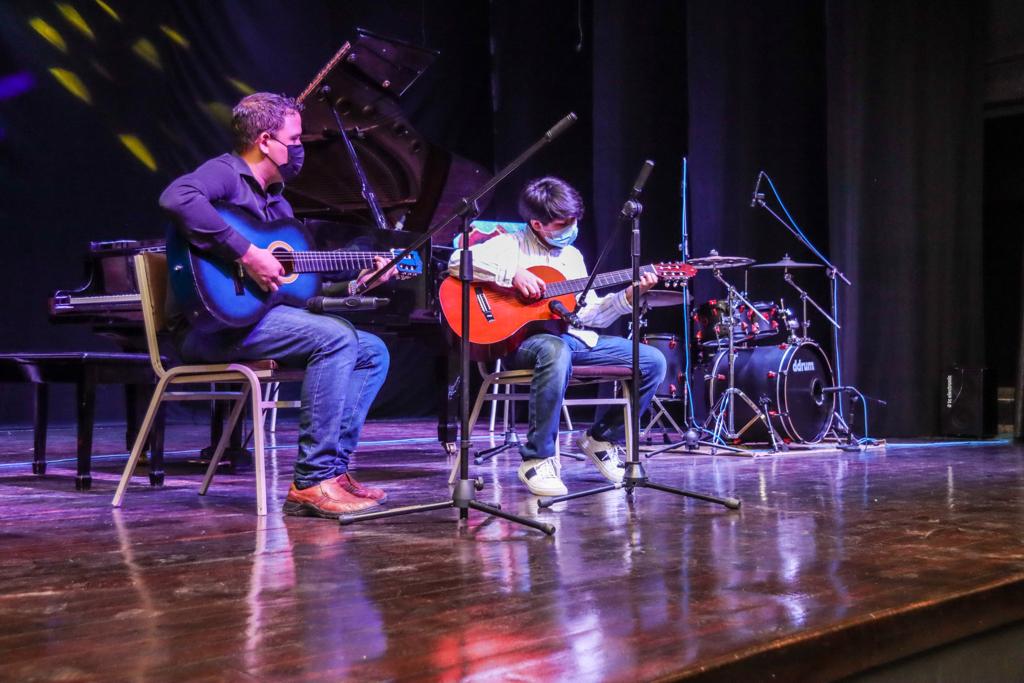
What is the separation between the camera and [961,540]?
2266mm

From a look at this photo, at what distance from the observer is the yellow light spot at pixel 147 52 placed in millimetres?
6961

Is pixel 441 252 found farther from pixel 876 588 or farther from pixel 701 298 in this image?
pixel 876 588

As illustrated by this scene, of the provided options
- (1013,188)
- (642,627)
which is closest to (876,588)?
(642,627)

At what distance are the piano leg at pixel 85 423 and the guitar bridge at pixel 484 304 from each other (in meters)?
1.46

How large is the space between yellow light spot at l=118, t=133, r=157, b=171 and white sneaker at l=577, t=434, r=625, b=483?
4734 millimetres

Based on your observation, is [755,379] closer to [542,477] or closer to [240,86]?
[542,477]

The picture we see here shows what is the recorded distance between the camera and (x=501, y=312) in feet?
11.0

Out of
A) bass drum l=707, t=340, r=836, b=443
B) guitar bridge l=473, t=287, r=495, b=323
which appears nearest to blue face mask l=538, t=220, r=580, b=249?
guitar bridge l=473, t=287, r=495, b=323

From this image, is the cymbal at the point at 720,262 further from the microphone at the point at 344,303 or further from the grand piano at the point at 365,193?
the microphone at the point at 344,303

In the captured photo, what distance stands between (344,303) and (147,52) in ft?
16.9

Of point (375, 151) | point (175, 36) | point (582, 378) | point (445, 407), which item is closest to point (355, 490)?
point (582, 378)

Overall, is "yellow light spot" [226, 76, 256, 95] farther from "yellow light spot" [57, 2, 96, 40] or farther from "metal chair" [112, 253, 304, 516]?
"metal chair" [112, 253, 304, 516]

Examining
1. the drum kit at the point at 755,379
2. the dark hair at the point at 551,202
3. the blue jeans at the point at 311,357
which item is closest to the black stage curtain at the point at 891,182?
Result: the drum kit at the point at 755,379

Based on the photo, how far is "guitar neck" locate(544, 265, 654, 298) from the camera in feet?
10.8
